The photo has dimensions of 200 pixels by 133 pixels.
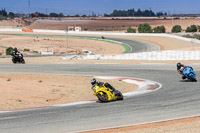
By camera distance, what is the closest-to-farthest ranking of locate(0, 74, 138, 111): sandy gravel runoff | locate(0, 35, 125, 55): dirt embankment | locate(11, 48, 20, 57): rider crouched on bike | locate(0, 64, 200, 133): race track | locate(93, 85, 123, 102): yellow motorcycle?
locate(0, 64, 200, 133): race track
locate(93, 85, 123, 102): yellow motorcycle
locate(0, 74, 138, 111): sandy gravel runoff
locate(11, 48, 20, 57): rider crouched on bike
locate(0, 35, 125, 55): dirt embankment

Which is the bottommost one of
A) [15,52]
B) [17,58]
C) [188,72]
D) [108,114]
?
[17,58]

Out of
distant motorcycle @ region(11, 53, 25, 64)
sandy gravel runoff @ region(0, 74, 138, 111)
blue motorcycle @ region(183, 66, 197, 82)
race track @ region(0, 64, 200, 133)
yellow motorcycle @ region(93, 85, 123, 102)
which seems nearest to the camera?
race track @ region(0, 64, 200, 133)

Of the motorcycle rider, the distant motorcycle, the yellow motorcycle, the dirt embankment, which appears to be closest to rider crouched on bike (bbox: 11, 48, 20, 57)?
the motorcycle rider

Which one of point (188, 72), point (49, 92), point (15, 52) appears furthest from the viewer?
point (15, 52)

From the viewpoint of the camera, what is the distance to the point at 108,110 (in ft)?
42.3

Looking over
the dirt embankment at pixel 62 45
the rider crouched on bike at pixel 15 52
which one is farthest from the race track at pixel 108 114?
the dirt embankment at pixel 62 45

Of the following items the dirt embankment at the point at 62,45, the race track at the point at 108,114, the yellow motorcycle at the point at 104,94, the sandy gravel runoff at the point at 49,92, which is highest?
the yellow motorcycle at the point at 104,94

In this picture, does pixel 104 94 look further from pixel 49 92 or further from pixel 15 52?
pixel 15 52

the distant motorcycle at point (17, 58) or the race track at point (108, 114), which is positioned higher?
the race track at point (108, 114)

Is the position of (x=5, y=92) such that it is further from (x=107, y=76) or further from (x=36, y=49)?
(x=36, y=49)

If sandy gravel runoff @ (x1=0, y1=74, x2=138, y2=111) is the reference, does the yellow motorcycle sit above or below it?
above

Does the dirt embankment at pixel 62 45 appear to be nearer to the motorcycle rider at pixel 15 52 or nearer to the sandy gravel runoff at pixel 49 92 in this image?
the motorcycle rider at pixel 15 52

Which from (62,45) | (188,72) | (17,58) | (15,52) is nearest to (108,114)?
(188,72)

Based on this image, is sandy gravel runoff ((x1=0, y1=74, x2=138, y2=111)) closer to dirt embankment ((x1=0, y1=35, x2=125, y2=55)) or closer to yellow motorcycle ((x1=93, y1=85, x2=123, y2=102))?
yellow motorcycle ((x1=93, y1=85, x2=123, y2=102))
